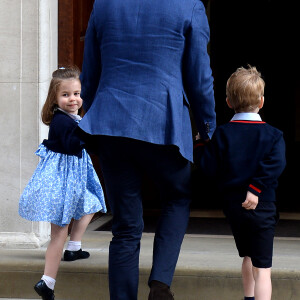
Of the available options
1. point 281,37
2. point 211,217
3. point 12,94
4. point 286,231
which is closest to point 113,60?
point 12,94

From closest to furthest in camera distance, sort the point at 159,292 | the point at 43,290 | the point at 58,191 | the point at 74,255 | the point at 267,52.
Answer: the point at 159,292
the point at 43,290
the point at 58,191
the point at 74,255
the point at 267,52

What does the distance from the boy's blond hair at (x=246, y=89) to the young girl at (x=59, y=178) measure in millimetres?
992

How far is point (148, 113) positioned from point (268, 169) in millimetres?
620

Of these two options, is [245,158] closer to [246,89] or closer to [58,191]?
[246,89]

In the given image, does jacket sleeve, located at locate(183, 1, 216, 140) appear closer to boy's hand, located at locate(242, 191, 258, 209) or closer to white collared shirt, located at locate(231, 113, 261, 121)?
white collared shirt, located at locate(231, 113, 261, 121)

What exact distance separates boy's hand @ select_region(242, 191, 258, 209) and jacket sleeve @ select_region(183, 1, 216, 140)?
341 mm

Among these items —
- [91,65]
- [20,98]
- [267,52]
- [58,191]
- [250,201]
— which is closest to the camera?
[250,201]

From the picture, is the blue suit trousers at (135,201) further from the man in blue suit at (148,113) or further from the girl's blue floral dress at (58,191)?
the girl's blue floral dress at (58,191)

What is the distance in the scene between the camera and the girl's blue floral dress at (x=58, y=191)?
13.5 feet

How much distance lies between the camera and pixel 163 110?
331 centimetres

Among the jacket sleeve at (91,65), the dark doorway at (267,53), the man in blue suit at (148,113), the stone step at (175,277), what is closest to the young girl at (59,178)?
the stone step at (175,277)

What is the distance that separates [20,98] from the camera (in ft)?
16.4

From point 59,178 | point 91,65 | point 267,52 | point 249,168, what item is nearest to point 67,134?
point 59,178

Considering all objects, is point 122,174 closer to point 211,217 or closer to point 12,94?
point 12,94
